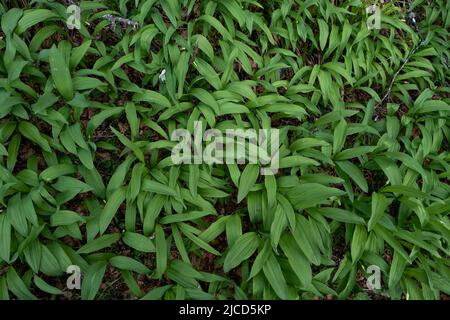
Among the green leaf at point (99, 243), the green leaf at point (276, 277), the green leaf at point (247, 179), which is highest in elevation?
the green leaf at point (247, 179)

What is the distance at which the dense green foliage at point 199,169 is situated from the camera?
2.19 m

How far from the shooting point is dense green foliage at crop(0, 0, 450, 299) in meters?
2.19

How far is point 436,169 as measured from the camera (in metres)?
2.74

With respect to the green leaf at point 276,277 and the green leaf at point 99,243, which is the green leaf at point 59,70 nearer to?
the green leaf at point 99,243

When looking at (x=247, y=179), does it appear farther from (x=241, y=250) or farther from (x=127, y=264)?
(x=127, y=264)

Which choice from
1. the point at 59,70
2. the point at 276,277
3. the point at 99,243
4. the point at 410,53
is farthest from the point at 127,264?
the point at 410,53

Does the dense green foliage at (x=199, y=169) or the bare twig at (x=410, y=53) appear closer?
the dense green foliage at (x=199, y=169)

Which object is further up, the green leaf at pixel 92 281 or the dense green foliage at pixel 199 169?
the dense green foliage at pixel 199 169

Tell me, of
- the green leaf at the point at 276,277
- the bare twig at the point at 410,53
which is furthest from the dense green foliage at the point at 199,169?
the bare twig at the point at 410,53

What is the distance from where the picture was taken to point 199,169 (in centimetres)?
242

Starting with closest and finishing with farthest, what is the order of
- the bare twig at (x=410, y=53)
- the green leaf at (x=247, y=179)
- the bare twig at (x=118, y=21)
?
the green leaf at (x=247, y=179), the bare twig at (x=118, y=21), the bare twig at (x=410, y=53)

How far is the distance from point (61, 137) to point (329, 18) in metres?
2.21

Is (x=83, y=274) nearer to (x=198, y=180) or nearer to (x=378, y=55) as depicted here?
(x=198, y=180)

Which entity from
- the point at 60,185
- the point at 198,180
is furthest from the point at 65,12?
the point at 198,180
